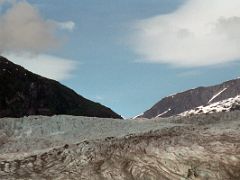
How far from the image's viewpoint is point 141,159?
23938 millimetres

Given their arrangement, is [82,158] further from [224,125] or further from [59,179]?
[224,125]

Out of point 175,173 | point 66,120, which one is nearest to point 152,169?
point 175,173

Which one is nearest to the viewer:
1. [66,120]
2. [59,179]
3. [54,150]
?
[59,179]

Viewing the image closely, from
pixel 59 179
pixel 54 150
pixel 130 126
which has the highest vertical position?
pixel 130 126

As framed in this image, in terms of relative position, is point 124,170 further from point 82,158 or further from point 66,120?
point 66,120

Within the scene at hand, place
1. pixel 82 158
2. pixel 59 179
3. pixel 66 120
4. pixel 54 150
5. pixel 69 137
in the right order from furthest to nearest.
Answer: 1. pixel 66 120
2. pixel 69 137
3. pixel 54 150
4. pixel 82 158
5. pixel 59 179

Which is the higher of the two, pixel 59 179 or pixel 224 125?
pixel 224 125

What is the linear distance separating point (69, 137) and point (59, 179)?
10526 mm

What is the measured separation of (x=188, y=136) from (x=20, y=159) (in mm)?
9015

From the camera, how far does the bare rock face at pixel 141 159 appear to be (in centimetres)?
2262

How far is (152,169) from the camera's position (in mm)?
22844

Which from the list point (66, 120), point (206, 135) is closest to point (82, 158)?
point (206, 135)

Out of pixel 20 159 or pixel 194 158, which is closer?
pixel 194 158

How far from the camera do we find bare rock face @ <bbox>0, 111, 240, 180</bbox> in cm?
2262
